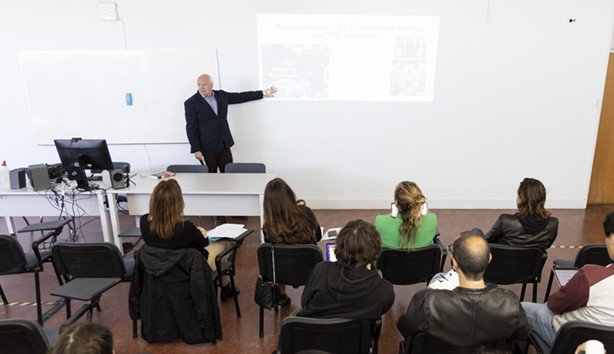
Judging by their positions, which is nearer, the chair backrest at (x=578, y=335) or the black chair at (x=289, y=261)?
the chair backrest at (x=578, y=335)

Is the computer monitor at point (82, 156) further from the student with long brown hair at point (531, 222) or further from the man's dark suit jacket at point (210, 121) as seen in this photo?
the student with long brown hair at point (531, 222)

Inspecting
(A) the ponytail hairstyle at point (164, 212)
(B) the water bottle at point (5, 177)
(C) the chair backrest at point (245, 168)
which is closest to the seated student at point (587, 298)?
(A) the ponytail hairstyle at point (164, 212)

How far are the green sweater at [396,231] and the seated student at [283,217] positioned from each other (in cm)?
Result: 50

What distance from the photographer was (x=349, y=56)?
4.84 meters

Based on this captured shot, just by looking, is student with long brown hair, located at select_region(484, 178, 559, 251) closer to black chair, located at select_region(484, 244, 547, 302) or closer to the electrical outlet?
black chair, located at select_region(484, 244, 547, 302)

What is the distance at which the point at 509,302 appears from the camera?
4.98 feet

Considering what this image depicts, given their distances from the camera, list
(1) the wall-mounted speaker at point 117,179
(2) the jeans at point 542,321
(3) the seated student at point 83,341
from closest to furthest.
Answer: (3) the seated student at point 83,341
(2) the jeans at point 542,321
(1) the wall-mounted speaker at point 117,179

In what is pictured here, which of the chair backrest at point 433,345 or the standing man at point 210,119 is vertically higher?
the standing man at point 210,119

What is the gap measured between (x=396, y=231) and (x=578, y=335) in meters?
1.11

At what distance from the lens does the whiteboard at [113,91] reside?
4.89 m

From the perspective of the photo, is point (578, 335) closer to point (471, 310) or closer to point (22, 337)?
point (471, 310)

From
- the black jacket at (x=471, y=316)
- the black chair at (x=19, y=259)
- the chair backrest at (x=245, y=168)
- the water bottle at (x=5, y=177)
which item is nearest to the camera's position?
the black jacket at (x=471, y=316)

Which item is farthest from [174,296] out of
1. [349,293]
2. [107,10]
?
[107,10]

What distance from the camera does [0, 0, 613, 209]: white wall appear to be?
4699mm
